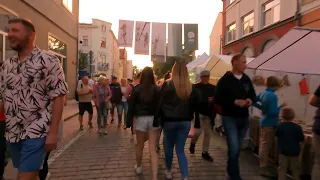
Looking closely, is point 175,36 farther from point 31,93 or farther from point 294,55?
point 31,93

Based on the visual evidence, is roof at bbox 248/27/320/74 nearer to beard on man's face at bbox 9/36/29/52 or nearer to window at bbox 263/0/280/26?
beard on man's face at bbox 9/36/29/52

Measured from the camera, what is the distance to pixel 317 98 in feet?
12.9

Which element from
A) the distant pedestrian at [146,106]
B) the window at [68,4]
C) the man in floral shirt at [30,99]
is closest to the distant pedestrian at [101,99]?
the distant pedestrian at [146,106]

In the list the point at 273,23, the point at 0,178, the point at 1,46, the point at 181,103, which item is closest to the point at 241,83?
the point at 181,103

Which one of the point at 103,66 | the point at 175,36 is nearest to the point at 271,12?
the point at 175,36

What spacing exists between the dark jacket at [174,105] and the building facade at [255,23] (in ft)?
40.2

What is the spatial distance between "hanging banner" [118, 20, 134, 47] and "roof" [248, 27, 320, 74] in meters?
10.3

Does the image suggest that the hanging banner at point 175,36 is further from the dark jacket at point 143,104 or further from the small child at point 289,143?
the small child at point 289,143

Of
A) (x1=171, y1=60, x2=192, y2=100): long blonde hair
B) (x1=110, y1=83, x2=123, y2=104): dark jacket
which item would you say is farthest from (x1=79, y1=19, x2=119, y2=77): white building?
(x1=171, y1=60, x2=192, y2=100): long blonde hair

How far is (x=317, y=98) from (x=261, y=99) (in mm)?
1313

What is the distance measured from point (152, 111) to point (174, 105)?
0.47m

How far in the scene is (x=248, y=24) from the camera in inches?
832

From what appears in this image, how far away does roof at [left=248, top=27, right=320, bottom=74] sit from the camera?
6520mm

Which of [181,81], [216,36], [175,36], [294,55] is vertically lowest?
[181,81]
